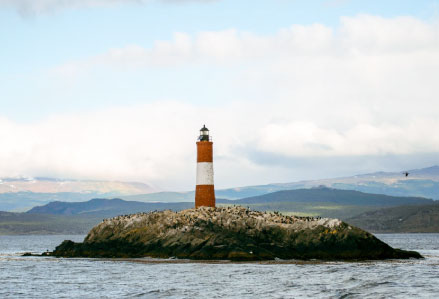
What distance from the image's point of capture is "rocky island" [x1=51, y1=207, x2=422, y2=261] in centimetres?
7088

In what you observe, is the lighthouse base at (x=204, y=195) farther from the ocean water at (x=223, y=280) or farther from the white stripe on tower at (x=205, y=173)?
the ocean water at (x=223, y=280)

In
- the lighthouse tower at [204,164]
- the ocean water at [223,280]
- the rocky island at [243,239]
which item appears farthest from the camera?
the lighthouse tower at [204,164]

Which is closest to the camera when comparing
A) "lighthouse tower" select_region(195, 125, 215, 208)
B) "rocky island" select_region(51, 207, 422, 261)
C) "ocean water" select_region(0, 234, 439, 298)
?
"ocean water" select_region(0, 234, 439, 298)

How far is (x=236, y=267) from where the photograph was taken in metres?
62.9

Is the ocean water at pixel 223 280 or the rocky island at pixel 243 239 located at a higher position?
the rocky island at pixel 243 239

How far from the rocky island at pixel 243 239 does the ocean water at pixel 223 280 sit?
3.77 metres

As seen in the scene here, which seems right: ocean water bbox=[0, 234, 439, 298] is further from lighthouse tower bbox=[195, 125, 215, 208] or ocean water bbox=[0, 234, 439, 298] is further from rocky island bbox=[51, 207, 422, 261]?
lighthouse tower bbox=[195, 125, 215, 208]

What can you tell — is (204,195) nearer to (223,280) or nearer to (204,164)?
(204,164)

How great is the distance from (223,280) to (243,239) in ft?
60.2

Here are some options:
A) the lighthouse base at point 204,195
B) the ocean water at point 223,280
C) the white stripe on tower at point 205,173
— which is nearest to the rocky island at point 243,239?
the ocean water at point 223,280

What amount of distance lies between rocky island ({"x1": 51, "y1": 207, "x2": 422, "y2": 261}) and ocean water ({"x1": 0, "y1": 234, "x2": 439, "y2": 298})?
3769 mm

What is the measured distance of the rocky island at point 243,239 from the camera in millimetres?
70875

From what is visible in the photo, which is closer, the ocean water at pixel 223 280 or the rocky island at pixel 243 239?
the ocean water at pixel 223 280

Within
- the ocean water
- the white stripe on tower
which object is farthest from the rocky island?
the white stripe on tower
